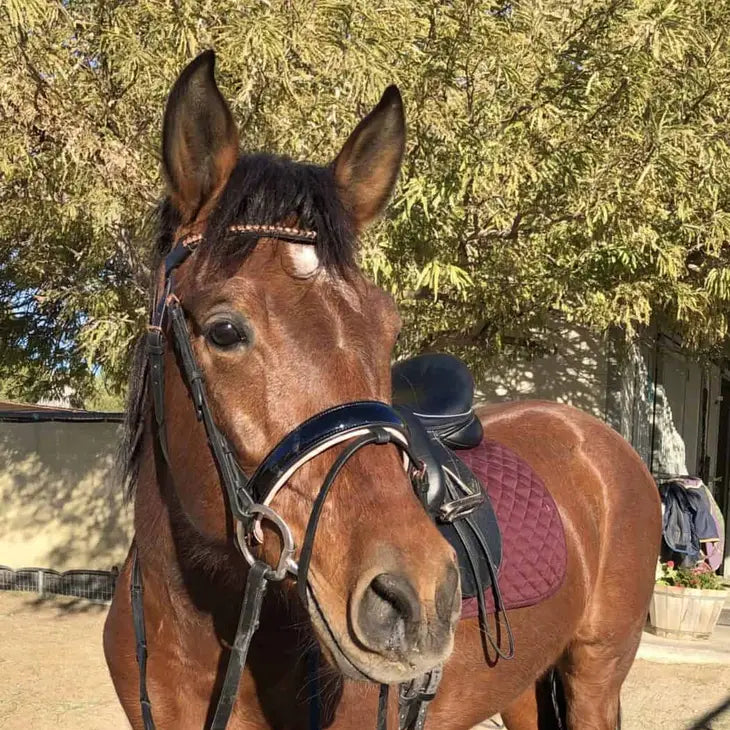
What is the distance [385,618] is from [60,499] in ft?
25.4

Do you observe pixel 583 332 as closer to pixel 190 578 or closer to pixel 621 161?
pixel 621 161

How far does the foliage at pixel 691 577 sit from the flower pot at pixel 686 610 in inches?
3.7

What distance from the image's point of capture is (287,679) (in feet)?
5.86

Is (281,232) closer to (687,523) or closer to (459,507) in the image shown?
(459,507)

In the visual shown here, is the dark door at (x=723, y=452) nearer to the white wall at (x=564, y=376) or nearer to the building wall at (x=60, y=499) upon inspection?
the white wall at (x=564, y=376)

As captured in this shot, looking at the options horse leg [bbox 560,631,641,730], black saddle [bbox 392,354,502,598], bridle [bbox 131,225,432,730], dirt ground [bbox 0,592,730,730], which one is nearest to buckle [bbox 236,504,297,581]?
bridle [bbox 131,225,432,730]

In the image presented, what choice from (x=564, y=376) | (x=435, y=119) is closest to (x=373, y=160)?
(x=435, y=119)

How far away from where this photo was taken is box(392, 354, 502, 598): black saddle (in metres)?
2.17

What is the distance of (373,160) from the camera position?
186cm

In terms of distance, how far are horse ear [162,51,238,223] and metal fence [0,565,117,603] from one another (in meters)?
6.92

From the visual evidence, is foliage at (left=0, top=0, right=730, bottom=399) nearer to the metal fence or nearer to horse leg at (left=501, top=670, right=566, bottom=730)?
horse leg at (left=501, top=670, right=566, bottom=730)

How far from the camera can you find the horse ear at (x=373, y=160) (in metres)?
1.82

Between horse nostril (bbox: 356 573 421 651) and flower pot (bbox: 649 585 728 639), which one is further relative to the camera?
flower pot (bbox: 649 585 728 639)

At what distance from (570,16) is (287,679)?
3885 mm
